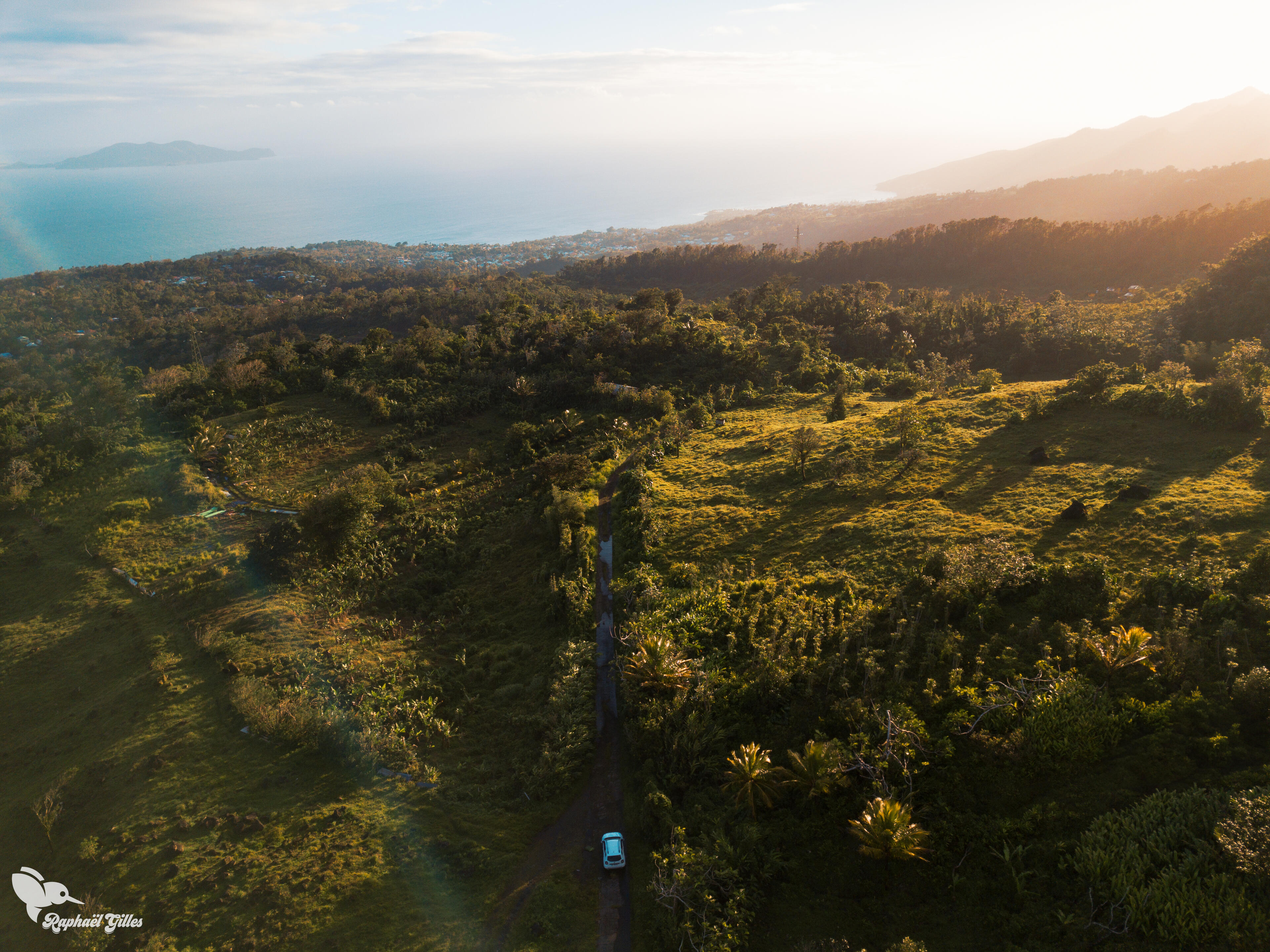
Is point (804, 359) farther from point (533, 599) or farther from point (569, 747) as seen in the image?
point (569, 747)

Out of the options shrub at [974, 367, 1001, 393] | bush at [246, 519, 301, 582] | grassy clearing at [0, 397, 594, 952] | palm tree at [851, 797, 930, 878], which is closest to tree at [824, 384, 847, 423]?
shrub at [974, 367, 1001, 393]

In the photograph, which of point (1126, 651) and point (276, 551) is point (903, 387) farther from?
point (276, 551)

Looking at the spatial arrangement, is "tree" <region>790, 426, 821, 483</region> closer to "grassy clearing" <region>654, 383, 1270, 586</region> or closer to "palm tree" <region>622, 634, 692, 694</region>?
"grassy clearing" <region>654, 383, 1270, 586</region>

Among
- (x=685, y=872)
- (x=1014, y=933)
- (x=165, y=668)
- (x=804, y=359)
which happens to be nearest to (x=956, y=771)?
(x=1014, y=933)

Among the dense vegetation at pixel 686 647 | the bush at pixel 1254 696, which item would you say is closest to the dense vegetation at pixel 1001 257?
the dense vegetation at pixel 686 647

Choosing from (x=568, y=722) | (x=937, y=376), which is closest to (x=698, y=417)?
(x=937, y=376)

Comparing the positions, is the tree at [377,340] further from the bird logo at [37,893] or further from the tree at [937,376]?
the tree at [937,376]
